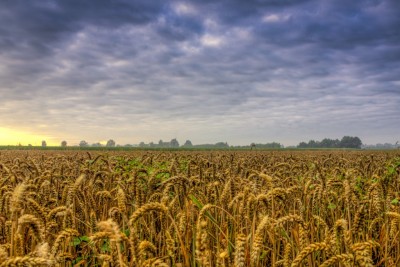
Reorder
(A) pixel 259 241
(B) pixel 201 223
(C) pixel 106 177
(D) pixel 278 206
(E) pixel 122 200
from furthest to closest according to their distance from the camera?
(C) pixel 106 177 → (D) pixel 278 206 → (E) pixel 122 200 → (B) pixel 201 223 → (A) pixel 259 241

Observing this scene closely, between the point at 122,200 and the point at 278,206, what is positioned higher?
the point at 122,200

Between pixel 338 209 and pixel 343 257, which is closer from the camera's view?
pixel 343 257

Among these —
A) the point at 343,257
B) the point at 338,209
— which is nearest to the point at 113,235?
the point at 343,257

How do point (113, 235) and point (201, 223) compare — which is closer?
point (113, 235)

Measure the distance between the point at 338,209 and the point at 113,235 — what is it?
516 centimetres

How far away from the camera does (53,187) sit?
7207 millimetres

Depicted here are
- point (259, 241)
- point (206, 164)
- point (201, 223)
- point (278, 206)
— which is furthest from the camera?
point (206, 164)

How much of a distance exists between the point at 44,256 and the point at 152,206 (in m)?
0.78

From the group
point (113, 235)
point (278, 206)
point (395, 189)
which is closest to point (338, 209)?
point (278, 206)

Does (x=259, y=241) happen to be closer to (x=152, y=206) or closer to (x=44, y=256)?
(x=152, y=206)

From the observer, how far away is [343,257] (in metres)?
2.40

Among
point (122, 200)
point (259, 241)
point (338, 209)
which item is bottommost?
point (338, 209)

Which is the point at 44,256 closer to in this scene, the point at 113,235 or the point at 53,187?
the point at 113,235

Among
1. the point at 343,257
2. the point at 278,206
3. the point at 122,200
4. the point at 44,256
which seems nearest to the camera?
the point at 44,256
